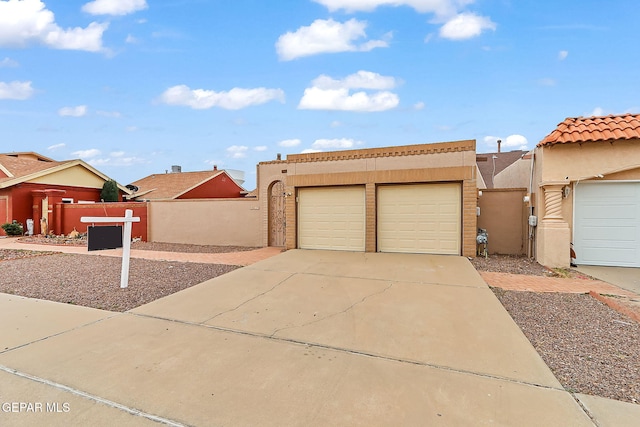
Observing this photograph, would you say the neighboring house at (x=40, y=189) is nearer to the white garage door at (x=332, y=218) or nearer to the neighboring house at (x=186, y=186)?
the neighboring house at (x=186, y=186)

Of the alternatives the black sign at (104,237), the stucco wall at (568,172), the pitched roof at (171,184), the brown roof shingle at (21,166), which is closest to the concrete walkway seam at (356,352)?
the black sign at (104,237)

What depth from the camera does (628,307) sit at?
5434 millimetres

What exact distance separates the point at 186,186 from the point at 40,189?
29.9 feet

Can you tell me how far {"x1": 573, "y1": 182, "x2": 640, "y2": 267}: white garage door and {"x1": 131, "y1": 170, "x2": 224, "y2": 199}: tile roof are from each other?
24158 millimetres

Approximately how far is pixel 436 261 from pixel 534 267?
2.64 meters

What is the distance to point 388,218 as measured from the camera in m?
11.1

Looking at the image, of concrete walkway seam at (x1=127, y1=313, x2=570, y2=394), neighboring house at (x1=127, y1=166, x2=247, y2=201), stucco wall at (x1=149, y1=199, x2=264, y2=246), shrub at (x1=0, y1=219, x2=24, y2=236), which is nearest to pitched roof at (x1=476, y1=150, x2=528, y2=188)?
stucco wall at (x1=149, y1=199, x2=264, y2=246)

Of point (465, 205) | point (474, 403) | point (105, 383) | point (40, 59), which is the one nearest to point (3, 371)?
point (105, 383)

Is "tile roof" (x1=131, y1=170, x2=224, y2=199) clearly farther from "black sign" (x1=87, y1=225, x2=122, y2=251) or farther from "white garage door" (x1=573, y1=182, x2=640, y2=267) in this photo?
"white garage door" (x1=573, y1=182, x2=640, y2=267)

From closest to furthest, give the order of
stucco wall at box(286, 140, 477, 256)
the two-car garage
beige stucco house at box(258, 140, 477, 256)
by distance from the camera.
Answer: stucco wall at box(286, 140, 477, 256), beige stucco house at box(258, 140, 477, 256), the two-car garage

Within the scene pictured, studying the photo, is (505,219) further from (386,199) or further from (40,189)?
(40,189)

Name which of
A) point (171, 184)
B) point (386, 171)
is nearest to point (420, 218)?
point (386, 171)

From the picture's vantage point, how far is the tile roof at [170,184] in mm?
25855

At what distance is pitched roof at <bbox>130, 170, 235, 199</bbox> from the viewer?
84.6 ft
